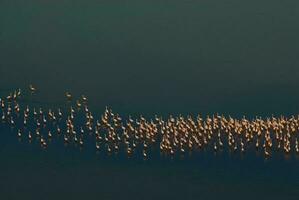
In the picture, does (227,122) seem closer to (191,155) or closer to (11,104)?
(191,155)

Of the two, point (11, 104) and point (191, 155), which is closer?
point (191, 155)

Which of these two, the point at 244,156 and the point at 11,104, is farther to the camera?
the point at 11,104

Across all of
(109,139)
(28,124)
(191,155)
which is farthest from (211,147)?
(28,124)

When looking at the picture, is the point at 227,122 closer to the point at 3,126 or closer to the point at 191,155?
the point at 191,155

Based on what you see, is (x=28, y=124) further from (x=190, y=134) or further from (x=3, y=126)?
(x=190, y=134)

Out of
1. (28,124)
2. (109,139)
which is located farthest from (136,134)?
(28,124)
